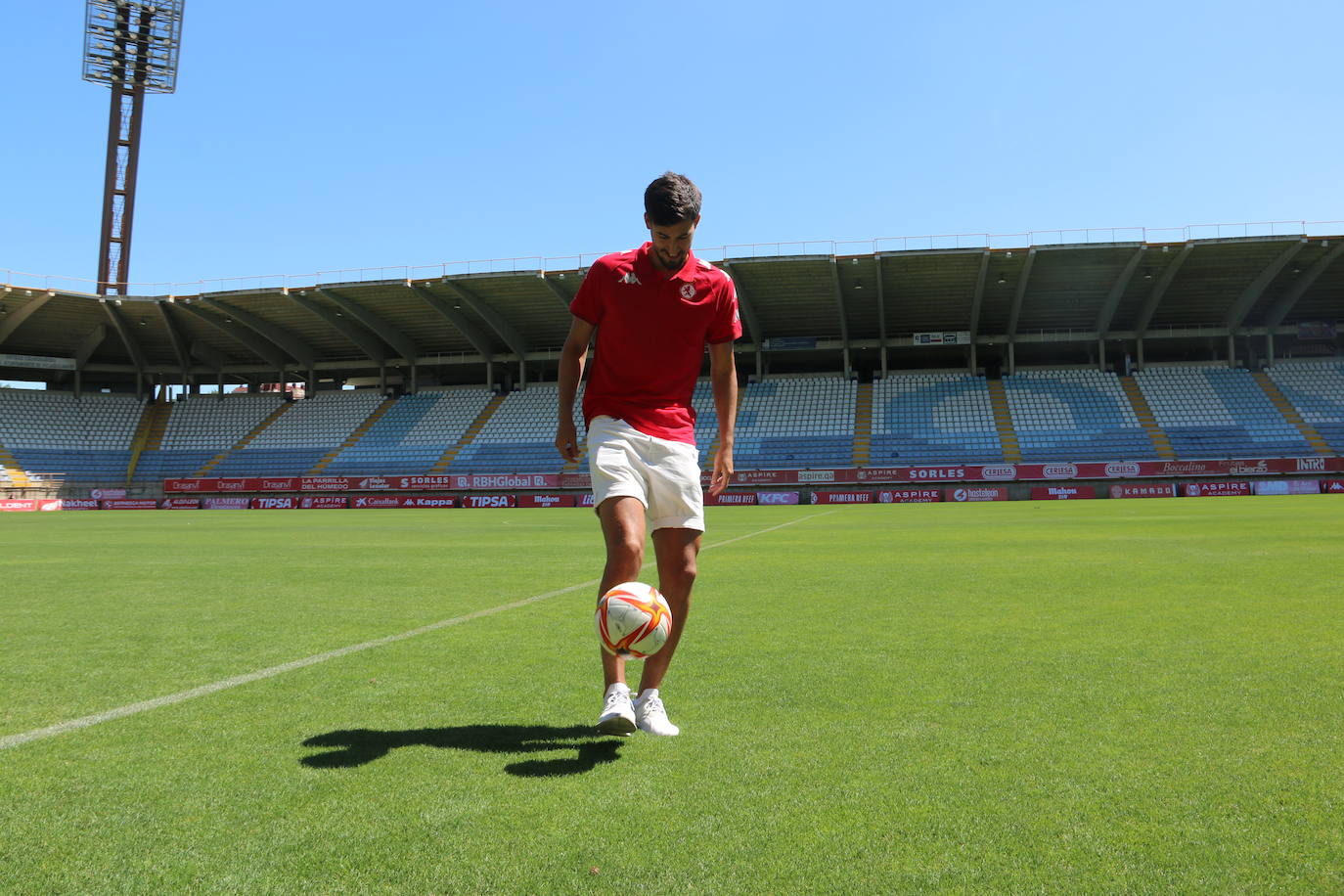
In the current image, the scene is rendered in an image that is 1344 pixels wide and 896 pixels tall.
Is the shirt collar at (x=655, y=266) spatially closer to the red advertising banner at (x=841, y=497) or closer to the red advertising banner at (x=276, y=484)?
the red advertising banner at (x=841, y=497)

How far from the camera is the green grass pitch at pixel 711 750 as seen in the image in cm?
218

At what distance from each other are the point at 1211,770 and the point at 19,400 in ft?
189

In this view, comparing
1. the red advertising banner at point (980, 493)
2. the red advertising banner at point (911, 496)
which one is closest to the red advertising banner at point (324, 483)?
the red advertising banner at point (911, 496)

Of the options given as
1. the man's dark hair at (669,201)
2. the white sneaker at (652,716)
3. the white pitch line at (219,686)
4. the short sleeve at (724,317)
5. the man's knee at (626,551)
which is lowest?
Result: the white pitch line at (219,686)

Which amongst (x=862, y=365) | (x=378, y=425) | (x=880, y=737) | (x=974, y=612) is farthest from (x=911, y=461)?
(x=880, y=737)

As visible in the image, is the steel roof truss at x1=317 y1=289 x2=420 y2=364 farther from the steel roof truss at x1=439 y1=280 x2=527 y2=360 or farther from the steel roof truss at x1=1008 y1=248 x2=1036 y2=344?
the steel roof truss at x1=1008 y1=248 x2=1036 y2=344

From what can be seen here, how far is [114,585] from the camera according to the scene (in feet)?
28.6

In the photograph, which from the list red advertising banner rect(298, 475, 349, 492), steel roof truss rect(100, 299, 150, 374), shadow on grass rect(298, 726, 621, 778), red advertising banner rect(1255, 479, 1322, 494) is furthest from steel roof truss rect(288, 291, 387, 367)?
shadow on grass rect(298, 726, 621, 778)

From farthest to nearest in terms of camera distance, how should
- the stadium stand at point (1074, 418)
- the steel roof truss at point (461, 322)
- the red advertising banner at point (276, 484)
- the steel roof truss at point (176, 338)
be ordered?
the steel roof truss at point (176, 338)
the red advertising banner at point (276, 484)
the steel roof truss at point (461, 322)
the stadium stand at point (1074, 418)

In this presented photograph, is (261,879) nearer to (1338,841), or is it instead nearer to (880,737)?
(880,737)

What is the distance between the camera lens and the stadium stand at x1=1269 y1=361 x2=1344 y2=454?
125 feet

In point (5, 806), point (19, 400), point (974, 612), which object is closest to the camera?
point (5, 806)

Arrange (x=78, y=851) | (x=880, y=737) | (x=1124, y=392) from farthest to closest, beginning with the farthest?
1. (x=1124, y=392)
2. (x=880, y=737)
3. (x=78, y=851)

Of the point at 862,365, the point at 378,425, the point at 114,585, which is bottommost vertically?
the point at 114,585
